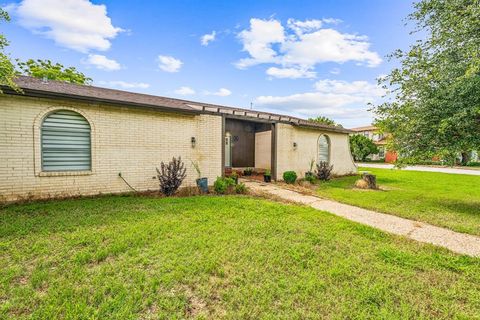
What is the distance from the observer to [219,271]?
2.83m

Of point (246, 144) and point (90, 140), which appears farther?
point (246, 144)

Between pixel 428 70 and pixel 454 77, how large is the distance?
0.69 meters

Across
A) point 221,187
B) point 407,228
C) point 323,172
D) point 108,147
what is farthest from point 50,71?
point 407,228

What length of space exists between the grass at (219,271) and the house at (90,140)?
1750 millimetres

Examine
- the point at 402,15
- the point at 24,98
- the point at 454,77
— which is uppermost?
the point at 402,15

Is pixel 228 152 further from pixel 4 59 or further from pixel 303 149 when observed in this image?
pixel 4 59

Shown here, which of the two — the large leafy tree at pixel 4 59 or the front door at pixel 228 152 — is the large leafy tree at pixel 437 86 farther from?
the large leafy tree at pixel 4 59

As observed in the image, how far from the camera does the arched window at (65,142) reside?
6078mm

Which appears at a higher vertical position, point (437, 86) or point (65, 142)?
point (437, 86)

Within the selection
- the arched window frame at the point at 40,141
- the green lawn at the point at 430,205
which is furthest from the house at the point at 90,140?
the green lawn at the point at 430,205

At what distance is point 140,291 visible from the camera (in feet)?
7.89

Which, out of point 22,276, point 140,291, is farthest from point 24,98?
point 140,291

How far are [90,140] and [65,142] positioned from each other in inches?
23.7

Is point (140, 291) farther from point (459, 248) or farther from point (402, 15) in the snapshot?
point (402, 15)
